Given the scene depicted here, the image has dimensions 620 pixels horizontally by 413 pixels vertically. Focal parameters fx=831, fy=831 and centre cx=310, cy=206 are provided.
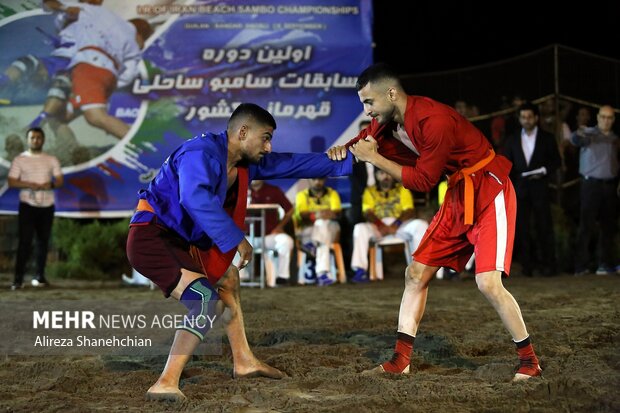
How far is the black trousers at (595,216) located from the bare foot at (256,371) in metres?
7.84

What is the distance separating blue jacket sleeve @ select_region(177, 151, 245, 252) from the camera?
15.3 ft

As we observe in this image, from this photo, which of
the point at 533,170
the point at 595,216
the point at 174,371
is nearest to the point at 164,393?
the point at 174,371

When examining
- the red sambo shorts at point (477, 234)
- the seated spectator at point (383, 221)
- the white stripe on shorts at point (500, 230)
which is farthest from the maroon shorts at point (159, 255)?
the seated spectator at point (383, 221)

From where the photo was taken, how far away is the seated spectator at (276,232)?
12.0 meters

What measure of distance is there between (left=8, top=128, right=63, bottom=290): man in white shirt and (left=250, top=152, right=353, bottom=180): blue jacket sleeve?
7.15 metres

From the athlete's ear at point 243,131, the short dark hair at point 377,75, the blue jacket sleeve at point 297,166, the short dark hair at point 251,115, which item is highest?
the short dark hair at point 377,75

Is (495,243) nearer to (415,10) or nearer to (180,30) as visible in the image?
(180,30)

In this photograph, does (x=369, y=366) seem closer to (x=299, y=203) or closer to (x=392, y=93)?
(x=392, y=93)

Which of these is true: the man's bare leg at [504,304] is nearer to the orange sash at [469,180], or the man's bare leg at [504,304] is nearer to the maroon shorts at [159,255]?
the orange sash at [469,180]

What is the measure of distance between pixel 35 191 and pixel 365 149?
7749mm

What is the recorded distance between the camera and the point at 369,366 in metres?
5.64

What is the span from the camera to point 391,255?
43.6 ft

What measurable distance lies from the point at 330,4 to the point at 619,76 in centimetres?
474

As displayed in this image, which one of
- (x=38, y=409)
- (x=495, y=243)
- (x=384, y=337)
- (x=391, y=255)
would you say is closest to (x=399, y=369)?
(x=495, y=243)
